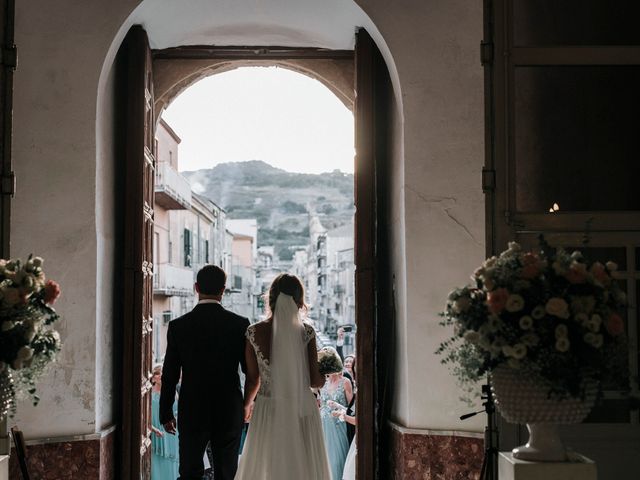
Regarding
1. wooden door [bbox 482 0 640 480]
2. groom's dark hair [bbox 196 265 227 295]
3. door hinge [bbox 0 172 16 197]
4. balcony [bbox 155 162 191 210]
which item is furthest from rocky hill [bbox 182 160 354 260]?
door hinge [bbox 0 172 16 197]

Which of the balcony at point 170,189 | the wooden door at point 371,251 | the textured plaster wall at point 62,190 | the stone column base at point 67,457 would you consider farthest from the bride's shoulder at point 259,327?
the balcony at point 170,189

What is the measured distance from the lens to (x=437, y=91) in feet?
18.0

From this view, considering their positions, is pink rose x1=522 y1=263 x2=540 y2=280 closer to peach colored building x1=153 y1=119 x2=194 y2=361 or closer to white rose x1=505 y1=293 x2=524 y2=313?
white rose x1=505 y1=293 x2=524 y2=313

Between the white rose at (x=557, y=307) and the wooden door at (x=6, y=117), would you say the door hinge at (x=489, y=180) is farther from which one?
the wooden door at (x=6, y=117)

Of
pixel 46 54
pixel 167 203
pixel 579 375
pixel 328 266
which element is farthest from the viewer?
pixel 328 266

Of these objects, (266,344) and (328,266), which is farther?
(328,266)

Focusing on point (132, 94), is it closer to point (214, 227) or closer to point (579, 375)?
point (579, 375)

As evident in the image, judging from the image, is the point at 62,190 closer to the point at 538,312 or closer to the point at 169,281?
the point at 538,312

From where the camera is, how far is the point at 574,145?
450cm

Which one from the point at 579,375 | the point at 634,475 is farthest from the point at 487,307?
the point at 634,475

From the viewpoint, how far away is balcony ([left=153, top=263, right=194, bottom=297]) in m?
25.6

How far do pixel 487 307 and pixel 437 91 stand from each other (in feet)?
8.03

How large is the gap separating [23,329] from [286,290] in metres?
2.44

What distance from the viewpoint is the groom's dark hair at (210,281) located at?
5.38m
